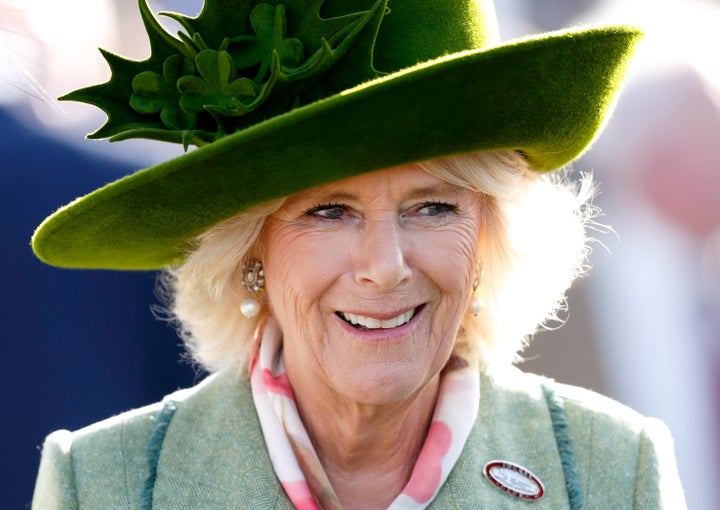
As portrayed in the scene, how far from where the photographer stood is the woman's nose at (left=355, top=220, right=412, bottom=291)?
2.71m

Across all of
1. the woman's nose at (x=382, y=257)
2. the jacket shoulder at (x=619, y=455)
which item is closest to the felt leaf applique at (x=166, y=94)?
the woman's nose at (x=382, y=257)

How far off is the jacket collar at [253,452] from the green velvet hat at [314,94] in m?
0.63

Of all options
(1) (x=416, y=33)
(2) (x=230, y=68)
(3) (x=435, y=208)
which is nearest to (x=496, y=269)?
(3) (x=435, y=208)

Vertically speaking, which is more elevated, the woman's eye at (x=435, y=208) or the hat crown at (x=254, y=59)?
the hat crown at (x=254, y=59)

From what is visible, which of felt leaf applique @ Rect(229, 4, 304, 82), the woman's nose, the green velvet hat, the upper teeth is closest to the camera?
the green velvet hat

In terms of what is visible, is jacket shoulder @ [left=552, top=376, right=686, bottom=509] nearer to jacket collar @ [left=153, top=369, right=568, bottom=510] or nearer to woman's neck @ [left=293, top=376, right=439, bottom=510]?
jacket collar @ [left=153, top=369, right=568, bottom=510]

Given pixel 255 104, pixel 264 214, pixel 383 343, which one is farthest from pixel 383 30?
pixel 383 343

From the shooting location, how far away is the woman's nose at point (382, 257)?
2711mm

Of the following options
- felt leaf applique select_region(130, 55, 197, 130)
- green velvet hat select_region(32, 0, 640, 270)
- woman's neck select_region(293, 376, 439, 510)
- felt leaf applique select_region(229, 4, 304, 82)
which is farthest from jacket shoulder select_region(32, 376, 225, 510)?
felt leaf applique select_region(229, 4, 304, 82)

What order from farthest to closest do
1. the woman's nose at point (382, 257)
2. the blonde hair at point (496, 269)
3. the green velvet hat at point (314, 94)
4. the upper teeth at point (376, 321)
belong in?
the blonde hair at point (496, 269)
the upper teeth at point (376, 321)
the woman's nose at point (382, 257)
the green velvet hat at point (314, 94)

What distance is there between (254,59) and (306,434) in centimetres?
106

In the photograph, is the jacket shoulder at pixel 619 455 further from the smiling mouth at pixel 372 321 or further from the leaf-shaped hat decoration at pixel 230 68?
the leaf-shaped hat decoration at pixel 230 68

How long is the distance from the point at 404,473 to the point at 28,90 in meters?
1.47

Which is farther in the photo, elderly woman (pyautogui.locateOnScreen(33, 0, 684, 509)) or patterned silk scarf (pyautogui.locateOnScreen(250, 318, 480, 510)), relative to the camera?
patterned silk scarf (pyautogui.locateOnScreen(250, 318, 480, 510))
